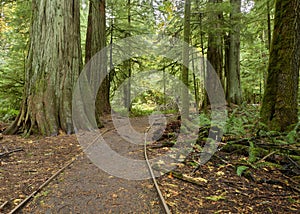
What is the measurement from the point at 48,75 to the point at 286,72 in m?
6.37

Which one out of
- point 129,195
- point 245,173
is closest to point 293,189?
point 245,173

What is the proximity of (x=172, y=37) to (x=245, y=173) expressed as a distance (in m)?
7.85

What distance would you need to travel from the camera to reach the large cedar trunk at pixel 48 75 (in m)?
6.40

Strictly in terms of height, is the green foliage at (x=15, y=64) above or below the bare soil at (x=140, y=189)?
above

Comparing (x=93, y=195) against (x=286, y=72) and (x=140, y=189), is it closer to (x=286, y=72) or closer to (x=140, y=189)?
(x=140, y=189)

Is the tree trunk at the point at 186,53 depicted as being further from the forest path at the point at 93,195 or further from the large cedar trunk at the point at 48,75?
the forest path at the point at 93,195

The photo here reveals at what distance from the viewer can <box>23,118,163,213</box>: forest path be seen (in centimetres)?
269

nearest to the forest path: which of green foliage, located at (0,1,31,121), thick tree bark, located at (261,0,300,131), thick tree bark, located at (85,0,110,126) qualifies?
thick tree bark, located at (261,0,300,131)

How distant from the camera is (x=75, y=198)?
2.94m

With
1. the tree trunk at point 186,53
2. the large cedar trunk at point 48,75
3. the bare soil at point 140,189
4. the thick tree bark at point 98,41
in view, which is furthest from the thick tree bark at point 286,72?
the thick tree bark at point 98,41

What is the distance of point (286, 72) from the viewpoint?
5023mm

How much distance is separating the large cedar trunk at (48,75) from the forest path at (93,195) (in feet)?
9.89

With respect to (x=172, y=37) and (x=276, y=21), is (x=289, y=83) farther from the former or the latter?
(x=172, y=37)

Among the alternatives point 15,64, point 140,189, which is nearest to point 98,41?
point 15,64
